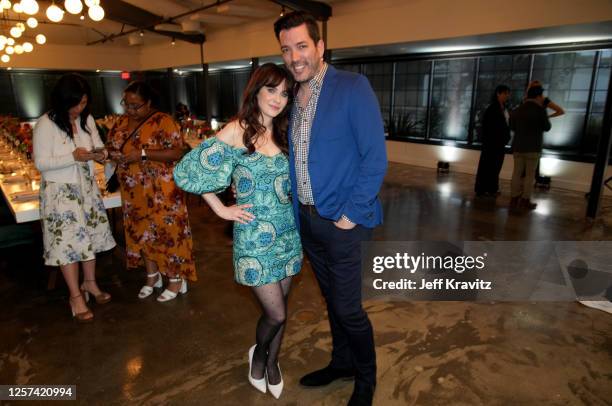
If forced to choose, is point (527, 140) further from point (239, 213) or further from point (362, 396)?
point (239, 213)

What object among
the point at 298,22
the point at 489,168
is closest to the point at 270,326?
the point at 298,22

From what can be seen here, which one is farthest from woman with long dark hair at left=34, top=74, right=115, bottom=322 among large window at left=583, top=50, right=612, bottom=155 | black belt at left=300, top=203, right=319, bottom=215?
large window at left=583, top=50, right=612, bottom=155

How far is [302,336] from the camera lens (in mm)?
2680

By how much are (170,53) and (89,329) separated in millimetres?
13832

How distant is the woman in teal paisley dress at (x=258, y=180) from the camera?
1.72m

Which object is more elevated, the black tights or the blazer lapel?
the blazer lapel

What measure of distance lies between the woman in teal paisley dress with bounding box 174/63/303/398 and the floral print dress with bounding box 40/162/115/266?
1.33m

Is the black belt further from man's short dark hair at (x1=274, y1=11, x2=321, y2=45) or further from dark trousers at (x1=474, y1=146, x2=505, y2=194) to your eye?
dark trousers at (x1=474, y1=146, x2=505, y2=194)

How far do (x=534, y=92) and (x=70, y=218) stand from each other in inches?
222

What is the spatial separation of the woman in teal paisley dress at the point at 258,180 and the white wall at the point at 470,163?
267 inches

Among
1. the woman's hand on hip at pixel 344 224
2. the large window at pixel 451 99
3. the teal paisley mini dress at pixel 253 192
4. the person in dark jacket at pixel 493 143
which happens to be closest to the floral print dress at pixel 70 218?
the teal paisley mini dress at pixel 253 192

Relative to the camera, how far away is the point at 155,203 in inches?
114

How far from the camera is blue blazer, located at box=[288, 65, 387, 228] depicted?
5.32 ft

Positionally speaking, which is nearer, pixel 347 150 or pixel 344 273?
pixel 347 150
